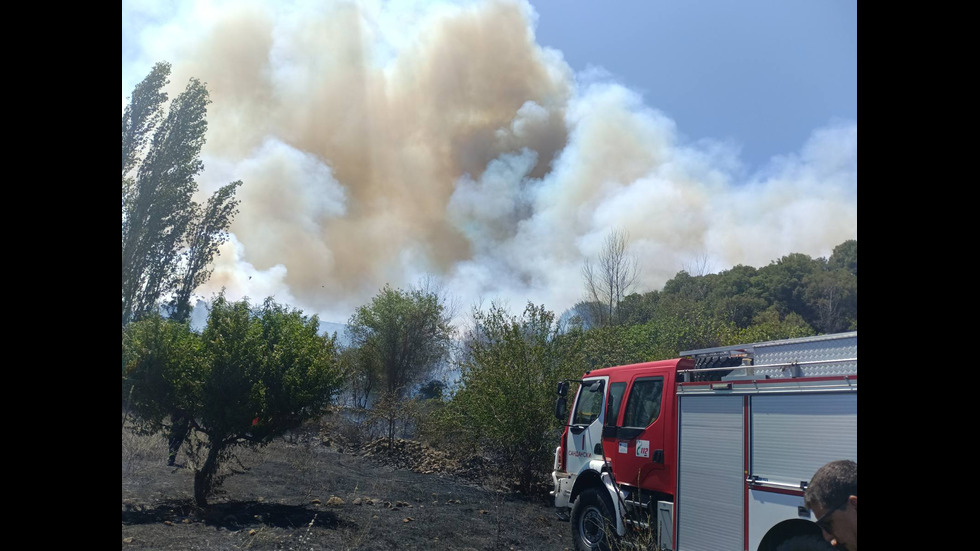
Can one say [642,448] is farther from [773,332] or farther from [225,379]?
[773,332]

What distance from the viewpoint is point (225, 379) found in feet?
34.9

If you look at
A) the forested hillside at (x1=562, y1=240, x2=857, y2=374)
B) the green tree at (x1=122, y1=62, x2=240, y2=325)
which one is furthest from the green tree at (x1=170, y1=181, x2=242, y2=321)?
the forested hillside at (x1=562, y1=240, x2=857, y2=374)

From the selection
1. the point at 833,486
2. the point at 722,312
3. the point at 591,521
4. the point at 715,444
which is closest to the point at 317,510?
the point at 591,521

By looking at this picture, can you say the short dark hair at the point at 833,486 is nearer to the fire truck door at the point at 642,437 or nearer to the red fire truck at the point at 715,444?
the red fire truck at the point at 715,444

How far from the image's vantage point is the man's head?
381 centimetres

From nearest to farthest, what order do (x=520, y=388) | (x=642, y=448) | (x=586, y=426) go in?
(x=642, y=448) → (x=586, y=426) → (x=520, y=388)

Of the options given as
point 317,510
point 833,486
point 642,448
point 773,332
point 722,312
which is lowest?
point 317,510

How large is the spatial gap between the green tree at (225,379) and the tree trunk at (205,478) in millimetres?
16

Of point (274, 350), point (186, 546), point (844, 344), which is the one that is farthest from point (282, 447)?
point (844, 344)

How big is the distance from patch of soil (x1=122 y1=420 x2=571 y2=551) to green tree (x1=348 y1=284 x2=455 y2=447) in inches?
540

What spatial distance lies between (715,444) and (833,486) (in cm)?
225

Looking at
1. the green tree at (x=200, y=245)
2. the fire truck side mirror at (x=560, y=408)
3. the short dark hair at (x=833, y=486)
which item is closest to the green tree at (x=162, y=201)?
the green tree at (x=200, y=245)
